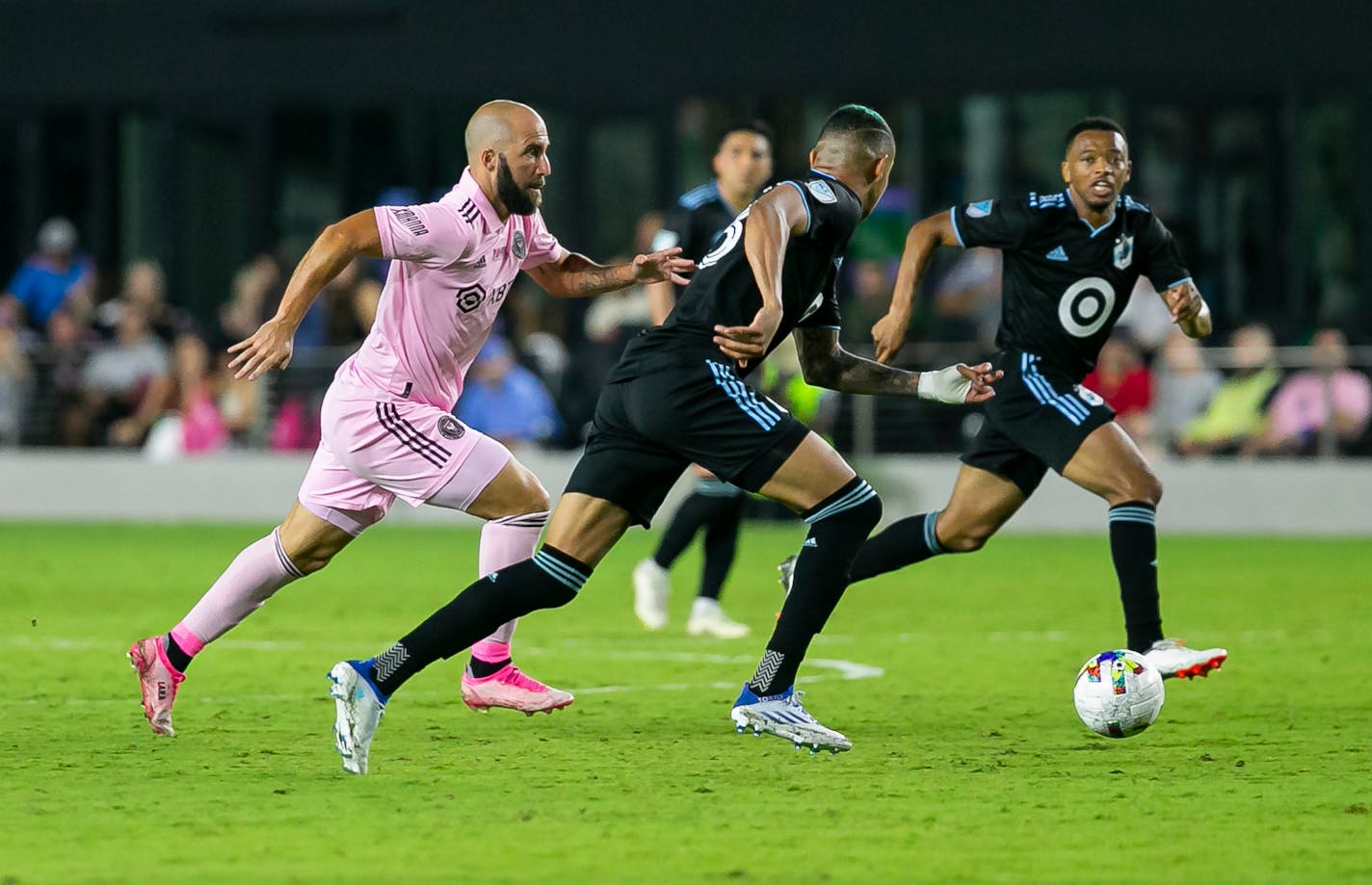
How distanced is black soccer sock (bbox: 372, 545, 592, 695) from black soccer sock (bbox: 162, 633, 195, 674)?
3.61 ft

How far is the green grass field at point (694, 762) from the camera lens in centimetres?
545

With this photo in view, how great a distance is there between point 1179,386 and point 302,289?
480 inches

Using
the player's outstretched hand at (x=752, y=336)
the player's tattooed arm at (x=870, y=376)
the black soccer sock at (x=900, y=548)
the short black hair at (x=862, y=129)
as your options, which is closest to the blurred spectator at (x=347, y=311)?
the black soccer sock at (x=900, y=548)

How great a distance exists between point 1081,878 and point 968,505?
12.7ft

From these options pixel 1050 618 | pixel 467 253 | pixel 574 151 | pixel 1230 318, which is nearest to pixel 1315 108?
pixel 1230 318

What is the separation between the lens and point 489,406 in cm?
1862

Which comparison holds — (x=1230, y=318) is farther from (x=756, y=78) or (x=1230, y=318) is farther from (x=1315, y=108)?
(x=756, y=78)

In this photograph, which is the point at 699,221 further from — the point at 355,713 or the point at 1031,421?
the point at 355,713

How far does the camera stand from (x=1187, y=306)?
8.66m

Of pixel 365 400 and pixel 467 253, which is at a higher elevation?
pixel 467 253

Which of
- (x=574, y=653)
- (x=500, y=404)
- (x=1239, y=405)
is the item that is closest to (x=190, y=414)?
(x=500, y=404)

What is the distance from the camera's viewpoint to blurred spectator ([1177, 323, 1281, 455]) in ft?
58.1

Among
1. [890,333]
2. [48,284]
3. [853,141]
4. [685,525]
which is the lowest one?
[685,525]

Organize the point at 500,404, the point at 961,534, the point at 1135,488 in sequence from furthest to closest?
the point at 500,404, the point at 961,534, the point at 1135,488
